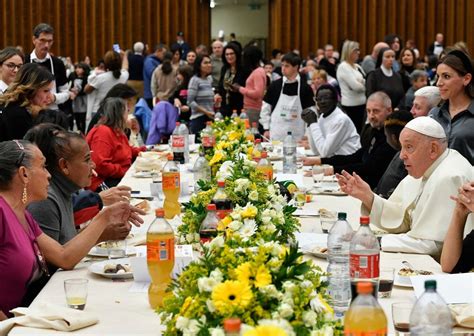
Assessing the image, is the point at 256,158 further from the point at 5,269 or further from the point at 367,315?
the point at 367,315

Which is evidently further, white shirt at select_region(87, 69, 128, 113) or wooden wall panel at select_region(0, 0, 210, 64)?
wooden wall panel at select_region(0, 0, 210, 64)

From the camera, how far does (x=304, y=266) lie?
2273 millimetres

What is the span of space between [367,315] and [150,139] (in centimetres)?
786

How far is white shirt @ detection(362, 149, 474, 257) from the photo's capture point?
3.98 m

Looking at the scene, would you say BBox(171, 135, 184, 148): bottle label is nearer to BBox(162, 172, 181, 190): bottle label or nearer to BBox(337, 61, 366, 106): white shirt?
BBox(162, 172, 181, 190): bottle label

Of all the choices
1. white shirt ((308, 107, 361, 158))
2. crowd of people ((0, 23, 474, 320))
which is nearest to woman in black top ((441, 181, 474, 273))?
crowd of people ((0, 23, 474, 320))

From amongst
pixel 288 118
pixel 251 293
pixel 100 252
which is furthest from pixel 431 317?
pixel 288 118

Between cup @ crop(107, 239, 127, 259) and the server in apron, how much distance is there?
5.60 meters

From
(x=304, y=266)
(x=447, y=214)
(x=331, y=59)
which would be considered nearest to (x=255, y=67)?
(x=331, y=59)

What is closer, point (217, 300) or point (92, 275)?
point (217, 300)

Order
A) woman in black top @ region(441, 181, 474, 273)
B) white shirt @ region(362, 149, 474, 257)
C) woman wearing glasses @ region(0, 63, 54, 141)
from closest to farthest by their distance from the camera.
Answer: woman in black top @ region(441, 181, 474, 273) → white shirt @ region(362, 149, 474, 257) → woman wearing glasses @ region(0, 63, 54, 141)

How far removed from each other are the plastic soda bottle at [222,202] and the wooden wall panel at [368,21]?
1443cm

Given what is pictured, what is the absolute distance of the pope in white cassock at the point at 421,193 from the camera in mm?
4043

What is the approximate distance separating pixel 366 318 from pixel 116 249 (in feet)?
6.54
